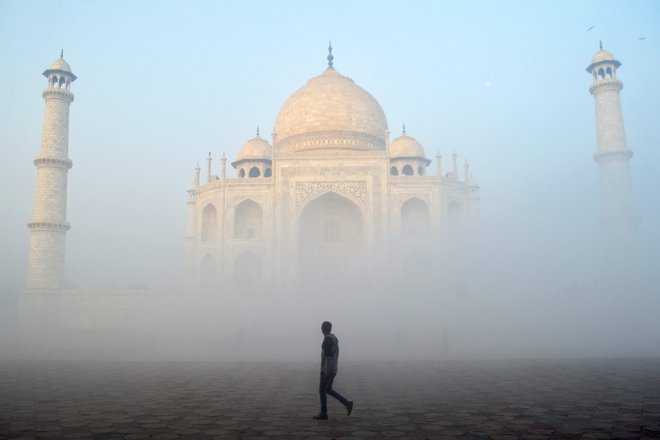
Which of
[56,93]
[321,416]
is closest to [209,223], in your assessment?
[56,93]

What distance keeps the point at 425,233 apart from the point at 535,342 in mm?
10145

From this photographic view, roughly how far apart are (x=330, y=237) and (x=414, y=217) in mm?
4074

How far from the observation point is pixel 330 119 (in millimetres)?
27844

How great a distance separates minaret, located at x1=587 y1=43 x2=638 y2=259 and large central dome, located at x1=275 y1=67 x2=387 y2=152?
34.5ft

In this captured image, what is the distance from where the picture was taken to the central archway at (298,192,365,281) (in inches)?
976

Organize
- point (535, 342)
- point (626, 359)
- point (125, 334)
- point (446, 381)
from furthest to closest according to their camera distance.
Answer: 1. point (125, 334)
2. point (535, 342)
3. point (626, 359)
4. point (446, 381)

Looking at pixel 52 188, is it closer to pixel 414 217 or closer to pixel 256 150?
pixel 256 150

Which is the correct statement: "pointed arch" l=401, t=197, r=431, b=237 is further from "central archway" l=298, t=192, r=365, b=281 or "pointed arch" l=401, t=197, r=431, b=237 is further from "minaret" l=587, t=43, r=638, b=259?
"minaret" l=587, t=43, r=638, b=259

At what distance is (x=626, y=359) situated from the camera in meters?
10.1

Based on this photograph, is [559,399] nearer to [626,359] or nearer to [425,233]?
[626,359]

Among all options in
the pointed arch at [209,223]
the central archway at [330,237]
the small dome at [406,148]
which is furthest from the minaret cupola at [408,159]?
the pointed arch at [209,223]

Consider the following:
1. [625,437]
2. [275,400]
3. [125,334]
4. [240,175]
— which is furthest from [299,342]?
[240,175]

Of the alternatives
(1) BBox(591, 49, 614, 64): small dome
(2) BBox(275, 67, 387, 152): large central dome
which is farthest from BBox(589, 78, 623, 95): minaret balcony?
(2) BBox(275, 67, 387, 152): large central dome

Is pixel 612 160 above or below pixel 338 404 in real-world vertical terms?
above
